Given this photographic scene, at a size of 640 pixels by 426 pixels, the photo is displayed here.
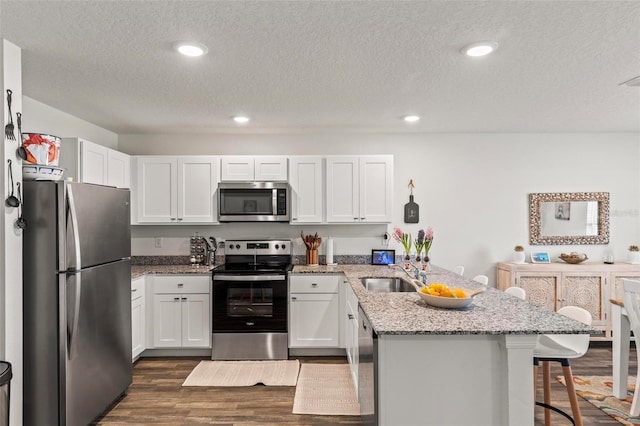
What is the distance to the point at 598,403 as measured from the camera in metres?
2.87

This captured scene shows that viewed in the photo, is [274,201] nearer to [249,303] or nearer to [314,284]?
[314,284]

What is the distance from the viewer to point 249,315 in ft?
12.5

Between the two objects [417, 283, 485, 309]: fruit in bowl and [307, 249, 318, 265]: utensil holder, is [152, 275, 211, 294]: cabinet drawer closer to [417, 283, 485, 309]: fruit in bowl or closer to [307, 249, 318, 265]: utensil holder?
[307, 249, 318, 265]: utensil holder

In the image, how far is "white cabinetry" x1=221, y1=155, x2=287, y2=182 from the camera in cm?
416

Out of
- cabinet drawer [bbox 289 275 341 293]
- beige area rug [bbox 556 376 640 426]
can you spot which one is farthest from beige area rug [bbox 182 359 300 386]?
beige area rug [bbox 556 376 640 426]

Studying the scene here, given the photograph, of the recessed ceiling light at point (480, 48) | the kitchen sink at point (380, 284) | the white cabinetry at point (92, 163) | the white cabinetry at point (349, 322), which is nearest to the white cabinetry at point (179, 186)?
the white cabinetry at point (92, 163)

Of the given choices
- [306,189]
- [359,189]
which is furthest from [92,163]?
[359,189]

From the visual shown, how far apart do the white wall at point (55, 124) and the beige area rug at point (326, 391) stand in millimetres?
3121

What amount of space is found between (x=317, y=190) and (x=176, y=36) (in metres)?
2.40

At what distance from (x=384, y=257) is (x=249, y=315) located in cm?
164

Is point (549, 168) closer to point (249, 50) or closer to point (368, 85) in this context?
point (368, 85)

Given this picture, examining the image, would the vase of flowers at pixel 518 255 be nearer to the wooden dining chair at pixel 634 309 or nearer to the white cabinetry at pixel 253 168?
the wooden dining chair at pixel 634 309

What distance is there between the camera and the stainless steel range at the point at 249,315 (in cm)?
380

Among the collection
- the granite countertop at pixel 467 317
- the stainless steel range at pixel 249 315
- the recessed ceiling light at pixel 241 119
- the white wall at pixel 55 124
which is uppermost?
the recessed ceiling light at pixel 241 119
